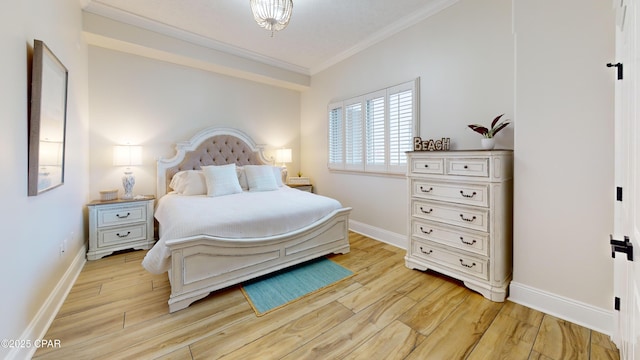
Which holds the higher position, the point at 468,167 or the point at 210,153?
the point at 210,153

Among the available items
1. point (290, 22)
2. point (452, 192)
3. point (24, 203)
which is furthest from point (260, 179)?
point (452, 192)

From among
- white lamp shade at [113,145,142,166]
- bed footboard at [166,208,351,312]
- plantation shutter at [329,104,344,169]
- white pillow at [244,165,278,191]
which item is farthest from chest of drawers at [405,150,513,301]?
white lamp shade at [113,145,142,166]

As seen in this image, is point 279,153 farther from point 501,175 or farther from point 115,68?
point 501,175

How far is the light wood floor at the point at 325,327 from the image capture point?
1.53 metres

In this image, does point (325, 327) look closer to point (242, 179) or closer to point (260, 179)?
point (260, 179)

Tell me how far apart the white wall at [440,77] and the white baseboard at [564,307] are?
126cm

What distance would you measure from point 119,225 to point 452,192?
150 inches

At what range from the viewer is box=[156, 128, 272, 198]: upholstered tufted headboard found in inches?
143

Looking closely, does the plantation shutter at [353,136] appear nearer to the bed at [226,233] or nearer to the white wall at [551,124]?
the bed at [226,233]

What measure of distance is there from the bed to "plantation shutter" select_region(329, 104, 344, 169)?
1166 millimetres

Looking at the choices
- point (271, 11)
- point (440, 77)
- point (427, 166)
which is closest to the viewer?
point (271, 11)

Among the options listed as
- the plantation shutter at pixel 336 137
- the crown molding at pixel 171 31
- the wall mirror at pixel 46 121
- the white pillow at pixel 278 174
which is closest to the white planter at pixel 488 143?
the plantation shutter at pixel 336 137

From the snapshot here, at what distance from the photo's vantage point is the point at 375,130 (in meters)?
3.55

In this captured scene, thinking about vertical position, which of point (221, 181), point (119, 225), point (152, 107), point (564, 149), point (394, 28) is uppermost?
point (394, 28)
